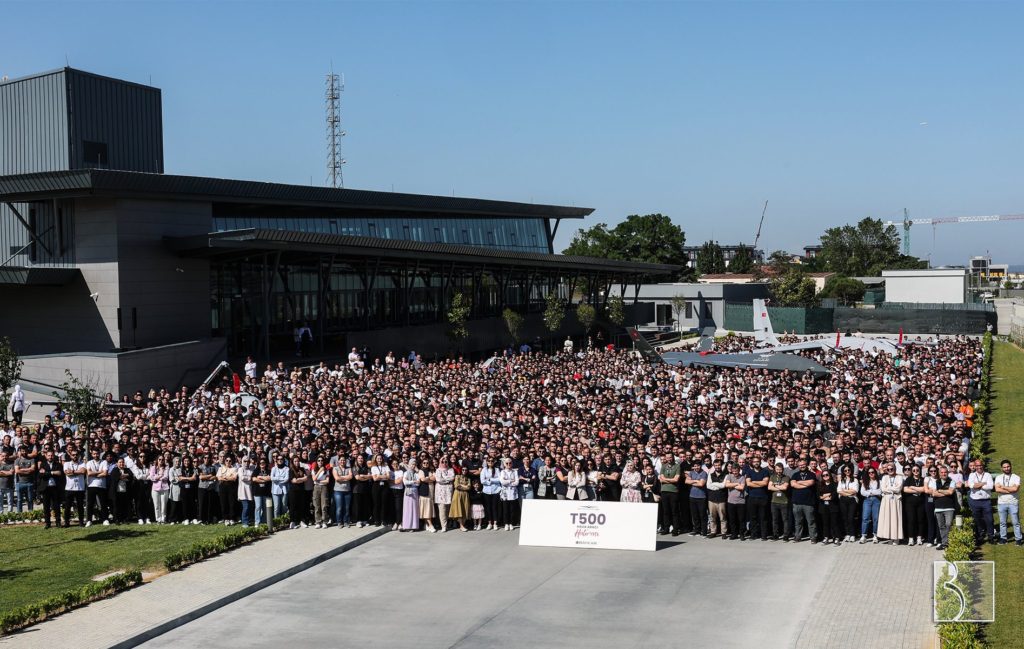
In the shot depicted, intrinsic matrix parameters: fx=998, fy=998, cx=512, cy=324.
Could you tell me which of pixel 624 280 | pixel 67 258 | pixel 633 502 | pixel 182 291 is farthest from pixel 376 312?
pixel 633 502

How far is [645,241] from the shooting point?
107750mm

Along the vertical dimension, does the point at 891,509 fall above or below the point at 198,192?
below

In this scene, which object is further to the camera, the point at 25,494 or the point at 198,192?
the point at 198,192

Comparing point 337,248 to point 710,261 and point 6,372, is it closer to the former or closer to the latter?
point 6,372

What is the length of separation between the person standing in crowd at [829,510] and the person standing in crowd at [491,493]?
5.66 meters

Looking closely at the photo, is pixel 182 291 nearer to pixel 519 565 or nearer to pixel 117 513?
pixel 117 513

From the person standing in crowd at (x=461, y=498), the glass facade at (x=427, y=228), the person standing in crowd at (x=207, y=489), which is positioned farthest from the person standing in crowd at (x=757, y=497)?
the glass facade at (x=427, y=228)

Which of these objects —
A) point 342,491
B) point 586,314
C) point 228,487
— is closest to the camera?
point 342,491

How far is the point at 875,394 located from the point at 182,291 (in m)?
25.5

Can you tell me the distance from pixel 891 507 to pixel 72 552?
1412cm

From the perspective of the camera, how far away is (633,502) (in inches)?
688

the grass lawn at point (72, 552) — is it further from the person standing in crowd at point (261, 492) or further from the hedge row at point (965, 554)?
the hedge row at point (965, 554)

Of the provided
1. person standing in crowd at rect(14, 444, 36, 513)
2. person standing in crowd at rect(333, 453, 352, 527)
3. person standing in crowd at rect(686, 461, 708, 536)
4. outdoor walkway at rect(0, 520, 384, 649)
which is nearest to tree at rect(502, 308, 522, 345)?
person standing in crowd at rect(14, 444, 36, 513)

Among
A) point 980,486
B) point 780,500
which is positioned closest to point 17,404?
point 780,500
